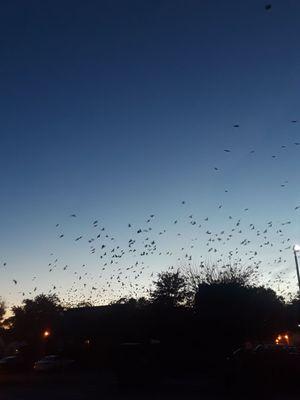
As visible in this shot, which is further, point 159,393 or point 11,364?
point 11,364

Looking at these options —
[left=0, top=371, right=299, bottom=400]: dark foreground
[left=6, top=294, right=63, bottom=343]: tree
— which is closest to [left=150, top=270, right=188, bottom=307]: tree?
[left=0, top=371, right=299, bottom=400]: dark foreground

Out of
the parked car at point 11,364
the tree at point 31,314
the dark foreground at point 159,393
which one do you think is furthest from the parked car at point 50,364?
the tree at point 31,314

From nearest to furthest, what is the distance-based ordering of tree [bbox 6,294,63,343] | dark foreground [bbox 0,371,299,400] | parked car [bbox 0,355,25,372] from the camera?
1. dark foreground [bbox 0,371,299,400]
2. parked car [bbox 0,355,25,372]
3. tree [bbox 6,294,63,343]

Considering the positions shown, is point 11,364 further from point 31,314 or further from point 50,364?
point 31,314

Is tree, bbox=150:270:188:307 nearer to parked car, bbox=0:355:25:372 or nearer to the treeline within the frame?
the treeline

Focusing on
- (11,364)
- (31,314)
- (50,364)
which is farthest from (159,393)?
(31,314)

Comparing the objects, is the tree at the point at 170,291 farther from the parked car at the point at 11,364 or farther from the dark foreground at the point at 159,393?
the dark foreground at the point at 159,393

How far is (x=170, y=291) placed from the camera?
62812mm

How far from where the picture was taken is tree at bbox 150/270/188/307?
5921cm

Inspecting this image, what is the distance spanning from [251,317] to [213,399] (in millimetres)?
27296

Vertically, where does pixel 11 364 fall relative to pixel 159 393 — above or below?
above

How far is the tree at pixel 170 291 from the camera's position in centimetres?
5921

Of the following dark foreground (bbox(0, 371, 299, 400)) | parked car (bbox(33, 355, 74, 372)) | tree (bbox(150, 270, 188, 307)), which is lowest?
dark foreground (bbox(0, 371, 299, 400))

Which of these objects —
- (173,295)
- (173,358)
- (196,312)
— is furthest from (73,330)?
(173,358)
